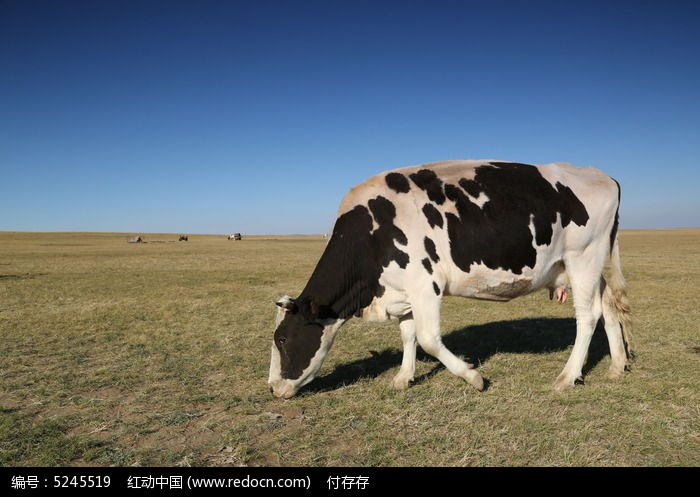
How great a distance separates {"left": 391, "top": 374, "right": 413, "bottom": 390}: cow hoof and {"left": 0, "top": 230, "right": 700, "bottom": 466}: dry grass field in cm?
18

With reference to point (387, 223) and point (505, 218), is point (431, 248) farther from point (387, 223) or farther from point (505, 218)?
point (505, 218)

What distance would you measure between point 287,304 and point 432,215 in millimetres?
2245

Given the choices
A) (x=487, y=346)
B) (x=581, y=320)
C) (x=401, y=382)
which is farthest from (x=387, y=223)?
(x=487, y=346)

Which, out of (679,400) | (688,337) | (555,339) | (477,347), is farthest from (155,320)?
(688,337)

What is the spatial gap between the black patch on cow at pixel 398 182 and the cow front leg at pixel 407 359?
189cm

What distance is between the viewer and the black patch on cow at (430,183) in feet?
20.2

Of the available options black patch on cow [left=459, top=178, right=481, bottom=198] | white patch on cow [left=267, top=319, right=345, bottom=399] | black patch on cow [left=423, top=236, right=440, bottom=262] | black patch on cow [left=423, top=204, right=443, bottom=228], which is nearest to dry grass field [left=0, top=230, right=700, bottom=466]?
white patch on cow [left=267, top=319, right=345, bottom=399]

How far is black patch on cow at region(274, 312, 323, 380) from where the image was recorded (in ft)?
19.7

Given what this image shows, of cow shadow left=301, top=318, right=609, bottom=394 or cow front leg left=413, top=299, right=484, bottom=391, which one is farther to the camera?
cow shadow left=301, top=318, right=609, bottom=394

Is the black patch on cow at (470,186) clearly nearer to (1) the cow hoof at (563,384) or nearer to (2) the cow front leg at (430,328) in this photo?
(2) the cow front leg at (430,328)

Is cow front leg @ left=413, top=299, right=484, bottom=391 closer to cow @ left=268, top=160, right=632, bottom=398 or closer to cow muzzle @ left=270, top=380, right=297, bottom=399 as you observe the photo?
cow @ left=268, top=160, right=632, bottom=398
